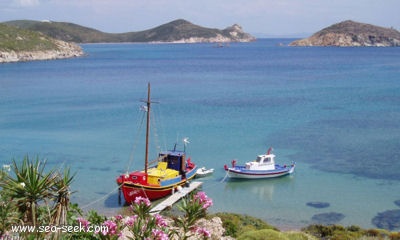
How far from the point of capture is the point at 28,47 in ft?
458

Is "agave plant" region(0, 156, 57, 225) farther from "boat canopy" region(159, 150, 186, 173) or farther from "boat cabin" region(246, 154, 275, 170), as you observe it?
"boat cabin" region(246, 154, 275, 170)

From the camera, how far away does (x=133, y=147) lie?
35.4 metres

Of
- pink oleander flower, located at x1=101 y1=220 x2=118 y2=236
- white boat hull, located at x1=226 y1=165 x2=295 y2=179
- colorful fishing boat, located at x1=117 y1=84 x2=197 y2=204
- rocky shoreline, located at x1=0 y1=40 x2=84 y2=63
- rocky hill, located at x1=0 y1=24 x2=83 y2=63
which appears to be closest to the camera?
pink oleander flower, located at x1=101 y1=220 x2=118 y2=236

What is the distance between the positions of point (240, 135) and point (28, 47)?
116m

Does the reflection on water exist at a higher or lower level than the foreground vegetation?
lower

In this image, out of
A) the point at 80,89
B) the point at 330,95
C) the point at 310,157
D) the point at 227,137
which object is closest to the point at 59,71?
the point at 80,89

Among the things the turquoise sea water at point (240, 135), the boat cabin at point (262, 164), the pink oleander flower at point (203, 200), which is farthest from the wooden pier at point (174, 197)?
the pink oleander flower at point (203, 200)

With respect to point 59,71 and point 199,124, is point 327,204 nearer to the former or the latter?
point 199,124

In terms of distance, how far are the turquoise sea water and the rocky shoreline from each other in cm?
5223

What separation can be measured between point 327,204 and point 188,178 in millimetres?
7726

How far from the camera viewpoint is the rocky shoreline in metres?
127

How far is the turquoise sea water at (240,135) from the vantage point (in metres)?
25.1

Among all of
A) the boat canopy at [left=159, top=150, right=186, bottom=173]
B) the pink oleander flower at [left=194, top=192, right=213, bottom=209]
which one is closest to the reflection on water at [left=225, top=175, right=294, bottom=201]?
the boat canopy at [left=159, top=150, right=186, bottom=173]

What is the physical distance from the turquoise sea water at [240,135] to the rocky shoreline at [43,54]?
5223cm
